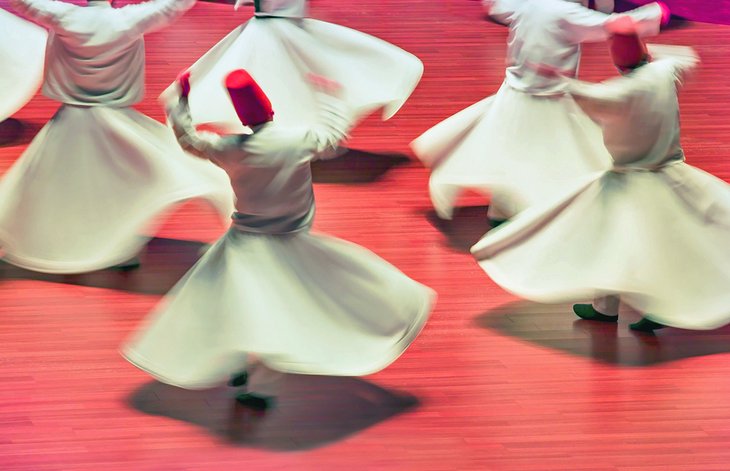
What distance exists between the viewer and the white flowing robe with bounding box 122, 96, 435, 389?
408cm

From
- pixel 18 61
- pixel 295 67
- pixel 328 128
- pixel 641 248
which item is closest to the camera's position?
pixel 328 128

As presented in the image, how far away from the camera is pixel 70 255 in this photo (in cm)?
519

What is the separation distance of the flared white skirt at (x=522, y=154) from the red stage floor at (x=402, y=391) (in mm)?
222

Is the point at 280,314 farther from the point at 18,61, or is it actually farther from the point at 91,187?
the point at 18,61

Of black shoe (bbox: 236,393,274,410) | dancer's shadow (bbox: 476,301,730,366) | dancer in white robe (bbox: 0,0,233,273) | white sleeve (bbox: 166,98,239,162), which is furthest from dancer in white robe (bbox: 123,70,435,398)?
dancer in white robe (bbox: 0,0,233,273)

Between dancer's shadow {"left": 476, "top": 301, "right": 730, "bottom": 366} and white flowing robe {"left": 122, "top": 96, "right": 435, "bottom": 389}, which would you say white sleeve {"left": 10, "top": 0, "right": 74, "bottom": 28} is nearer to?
white flowing robe {"left": 122, "top": 96, "right": 435, "bottom": 389}

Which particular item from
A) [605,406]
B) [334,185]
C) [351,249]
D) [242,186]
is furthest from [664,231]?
[334,185]

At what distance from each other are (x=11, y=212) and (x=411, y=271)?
1520mm

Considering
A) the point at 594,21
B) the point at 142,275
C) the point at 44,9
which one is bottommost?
the point at 142,275

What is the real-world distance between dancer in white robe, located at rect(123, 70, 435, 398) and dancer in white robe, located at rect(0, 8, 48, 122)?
9.08 ft

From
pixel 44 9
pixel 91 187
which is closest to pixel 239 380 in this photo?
pixel 91 187

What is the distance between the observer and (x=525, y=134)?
221 inches

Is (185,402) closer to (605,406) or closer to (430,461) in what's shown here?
(430,461)

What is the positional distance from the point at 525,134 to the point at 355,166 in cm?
111
